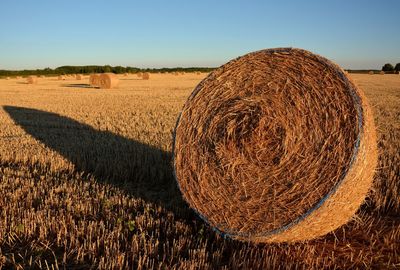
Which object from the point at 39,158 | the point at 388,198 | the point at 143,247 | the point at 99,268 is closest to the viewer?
the point at 99,268

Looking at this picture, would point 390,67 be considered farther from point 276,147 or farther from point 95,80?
point 276,147

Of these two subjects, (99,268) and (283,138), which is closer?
(99,268)

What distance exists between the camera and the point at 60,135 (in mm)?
Answer: 8477

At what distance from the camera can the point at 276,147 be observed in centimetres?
359

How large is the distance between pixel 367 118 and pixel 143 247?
2199 millimetres

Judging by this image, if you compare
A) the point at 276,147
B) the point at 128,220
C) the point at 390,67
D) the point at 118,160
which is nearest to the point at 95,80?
the point at 118,160

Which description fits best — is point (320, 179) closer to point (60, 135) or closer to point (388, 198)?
point (388, 198)

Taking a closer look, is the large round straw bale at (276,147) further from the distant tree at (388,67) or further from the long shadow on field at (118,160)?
the distant tree at (388,67)

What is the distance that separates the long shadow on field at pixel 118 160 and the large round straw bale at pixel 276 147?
0.92 m

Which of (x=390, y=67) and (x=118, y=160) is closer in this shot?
(x=118, y=160)

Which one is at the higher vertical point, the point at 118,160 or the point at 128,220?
the point at 118,160

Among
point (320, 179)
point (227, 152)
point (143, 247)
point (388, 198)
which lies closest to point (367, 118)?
point (320, 179)

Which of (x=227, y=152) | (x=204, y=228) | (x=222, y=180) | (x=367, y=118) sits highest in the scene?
(x=367, y=118)

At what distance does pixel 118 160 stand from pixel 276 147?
3262 mm
